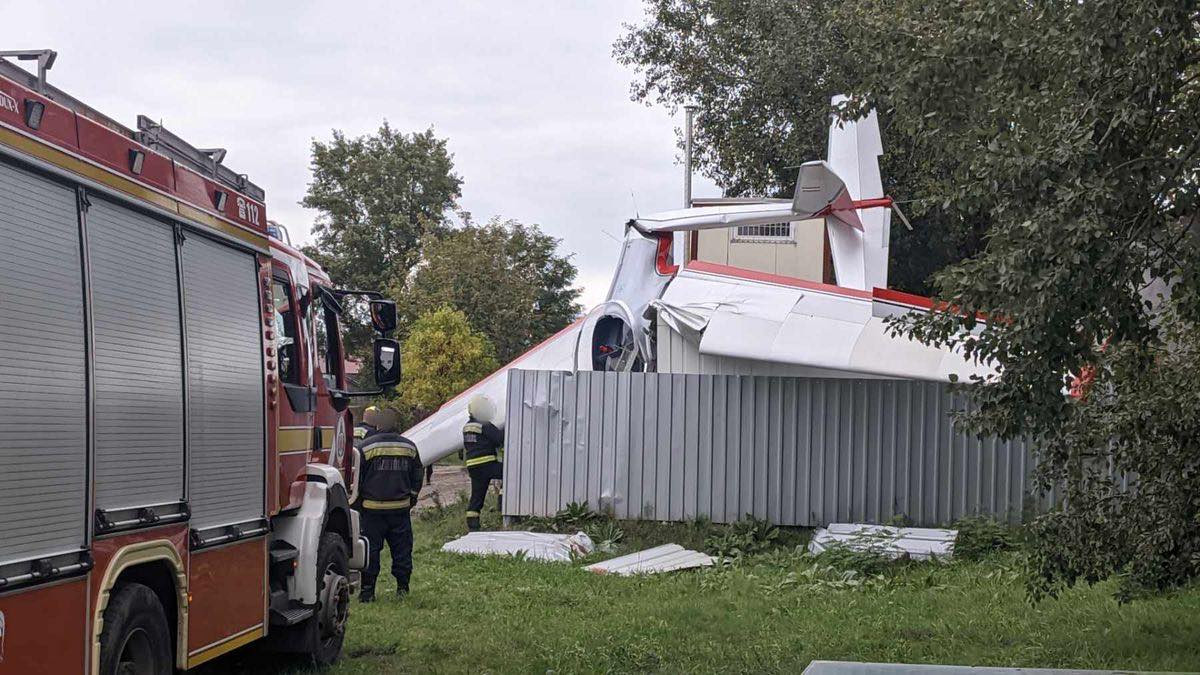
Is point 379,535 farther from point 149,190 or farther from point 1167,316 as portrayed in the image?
point 1167,316

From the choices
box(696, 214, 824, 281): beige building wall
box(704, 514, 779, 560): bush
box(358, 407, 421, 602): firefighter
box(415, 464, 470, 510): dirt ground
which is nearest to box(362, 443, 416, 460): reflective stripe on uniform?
box(358, 407, 421, 602): firefighter

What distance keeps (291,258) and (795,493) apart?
29.0ft

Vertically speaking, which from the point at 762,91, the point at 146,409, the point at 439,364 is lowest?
the point at 439,364

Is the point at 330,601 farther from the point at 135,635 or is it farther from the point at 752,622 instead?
the point at 752,622

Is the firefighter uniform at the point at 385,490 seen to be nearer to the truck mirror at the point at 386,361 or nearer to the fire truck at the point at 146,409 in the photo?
the truck mirror at the point at 386,361

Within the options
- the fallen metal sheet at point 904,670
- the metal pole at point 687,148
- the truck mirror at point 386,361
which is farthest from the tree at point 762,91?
the fallen metal sheet at point 904,670

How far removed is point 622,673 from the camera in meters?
8.84

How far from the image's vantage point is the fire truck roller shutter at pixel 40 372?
4605 mm

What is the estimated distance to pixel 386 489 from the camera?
1219 cm

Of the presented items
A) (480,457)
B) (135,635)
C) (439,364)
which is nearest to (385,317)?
(135,635)

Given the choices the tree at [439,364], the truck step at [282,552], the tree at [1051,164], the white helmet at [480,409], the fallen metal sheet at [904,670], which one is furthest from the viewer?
the tree at [439,364]

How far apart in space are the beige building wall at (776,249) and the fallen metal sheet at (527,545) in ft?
41.0

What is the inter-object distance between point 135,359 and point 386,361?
354cm

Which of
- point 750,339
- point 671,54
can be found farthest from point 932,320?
point 671,54
